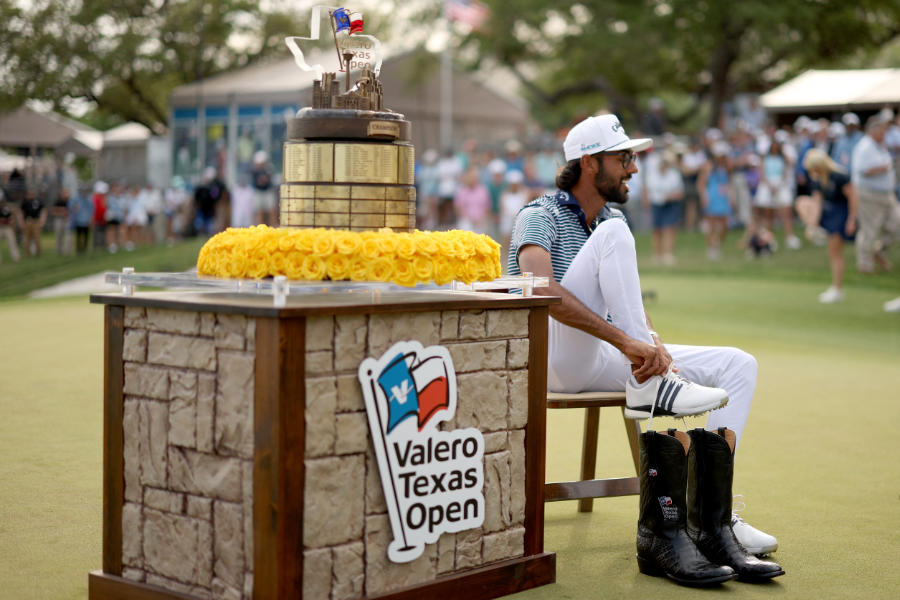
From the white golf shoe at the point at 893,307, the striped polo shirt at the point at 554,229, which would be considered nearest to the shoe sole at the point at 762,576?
the striped polo shirt at the point at 554,229

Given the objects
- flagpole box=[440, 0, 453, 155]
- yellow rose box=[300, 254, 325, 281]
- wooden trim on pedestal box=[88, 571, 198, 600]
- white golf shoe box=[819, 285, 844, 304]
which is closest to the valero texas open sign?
yellow rose box=[300, 254, 325, 281]

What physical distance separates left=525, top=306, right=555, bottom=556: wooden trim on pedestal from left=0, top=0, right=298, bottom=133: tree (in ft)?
109

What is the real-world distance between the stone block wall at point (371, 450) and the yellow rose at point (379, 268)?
0.17 m

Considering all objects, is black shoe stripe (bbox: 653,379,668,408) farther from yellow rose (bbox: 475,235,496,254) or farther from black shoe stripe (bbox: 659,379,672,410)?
yellow rose (bbox: 475,235,496,254)

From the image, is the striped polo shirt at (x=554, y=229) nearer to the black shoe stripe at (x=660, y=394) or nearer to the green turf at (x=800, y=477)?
the black shoe stripe at (x=660, y=394)

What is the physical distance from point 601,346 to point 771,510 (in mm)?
1142

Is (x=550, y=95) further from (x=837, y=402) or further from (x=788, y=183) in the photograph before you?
(x=837, y=402)

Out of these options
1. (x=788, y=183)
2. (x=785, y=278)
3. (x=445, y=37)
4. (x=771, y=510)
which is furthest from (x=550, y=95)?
(x=771, y=510)

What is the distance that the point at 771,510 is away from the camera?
5148 mm

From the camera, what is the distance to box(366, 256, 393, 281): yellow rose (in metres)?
3.69

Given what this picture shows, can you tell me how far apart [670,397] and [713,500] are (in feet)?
1.35

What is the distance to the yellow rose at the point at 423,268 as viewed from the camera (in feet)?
12.3

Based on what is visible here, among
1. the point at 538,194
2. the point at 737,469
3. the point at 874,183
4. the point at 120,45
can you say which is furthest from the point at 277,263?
the point at 120,45

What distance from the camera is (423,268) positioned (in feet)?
12.4
